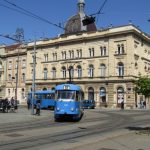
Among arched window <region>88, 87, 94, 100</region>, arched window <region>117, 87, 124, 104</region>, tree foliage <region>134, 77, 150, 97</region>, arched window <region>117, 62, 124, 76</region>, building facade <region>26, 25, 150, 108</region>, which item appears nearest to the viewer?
tree foliage <region>134, 77, 150, 97</region>

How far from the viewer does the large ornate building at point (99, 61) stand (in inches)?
2557

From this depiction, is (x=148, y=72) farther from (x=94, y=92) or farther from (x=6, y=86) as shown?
(x=6, y=86)

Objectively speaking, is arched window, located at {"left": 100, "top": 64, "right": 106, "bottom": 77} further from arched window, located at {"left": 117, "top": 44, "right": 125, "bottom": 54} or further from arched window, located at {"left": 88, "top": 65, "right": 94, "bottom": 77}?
arched window, located at {"left": 117, "top": 44, "right": 125, "bottom": 54}

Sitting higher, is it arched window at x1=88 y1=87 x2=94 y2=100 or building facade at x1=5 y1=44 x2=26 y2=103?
building facade at x1=5 y1=44 x2=26 y2=103

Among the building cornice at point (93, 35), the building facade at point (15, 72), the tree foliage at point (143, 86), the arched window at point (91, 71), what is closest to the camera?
the tree foliage at point (143, 86)

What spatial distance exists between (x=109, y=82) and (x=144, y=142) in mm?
52108

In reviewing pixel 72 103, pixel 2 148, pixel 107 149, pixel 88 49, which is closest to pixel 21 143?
pixel 2 148

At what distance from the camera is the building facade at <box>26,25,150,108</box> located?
213 ft

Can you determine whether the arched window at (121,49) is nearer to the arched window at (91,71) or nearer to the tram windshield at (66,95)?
the arched window at (91,71)

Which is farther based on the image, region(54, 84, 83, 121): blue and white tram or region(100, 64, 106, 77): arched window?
region(100, 64, 106, 77): arched window

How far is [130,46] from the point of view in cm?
6469

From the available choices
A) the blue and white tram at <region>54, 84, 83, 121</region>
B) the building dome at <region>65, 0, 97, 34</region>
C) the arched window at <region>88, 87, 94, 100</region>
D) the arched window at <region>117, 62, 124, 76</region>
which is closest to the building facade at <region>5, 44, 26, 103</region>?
the building dome at <region>65, 0, 97, 34</region>

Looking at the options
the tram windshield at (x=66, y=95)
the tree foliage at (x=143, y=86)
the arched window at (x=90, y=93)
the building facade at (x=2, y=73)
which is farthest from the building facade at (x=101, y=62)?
the tree foliage at (x=143, y=86)

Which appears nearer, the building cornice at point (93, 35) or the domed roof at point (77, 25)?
the building cornice at point (93, 35)
